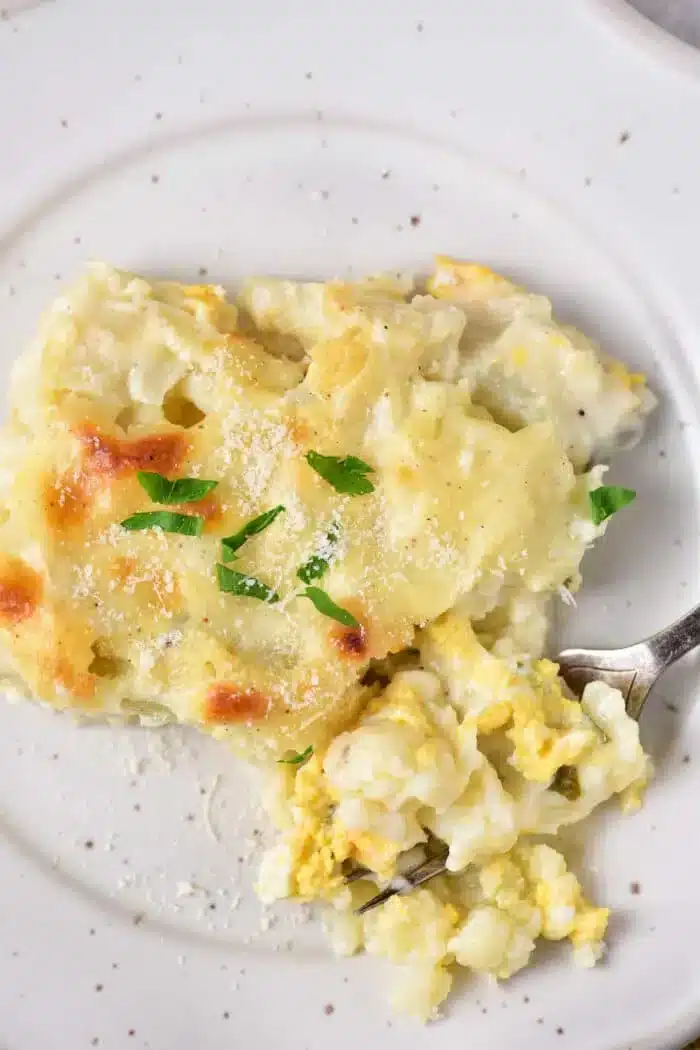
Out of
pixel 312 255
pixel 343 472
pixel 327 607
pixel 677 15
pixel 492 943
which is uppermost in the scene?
pixel 677 15

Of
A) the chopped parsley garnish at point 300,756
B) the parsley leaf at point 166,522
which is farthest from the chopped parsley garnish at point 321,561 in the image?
the chopped parsley garnish at point 300,756

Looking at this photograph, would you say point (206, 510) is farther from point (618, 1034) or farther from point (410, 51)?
point (618, 1034)

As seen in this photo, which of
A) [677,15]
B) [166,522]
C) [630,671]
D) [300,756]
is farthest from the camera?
[677,15]

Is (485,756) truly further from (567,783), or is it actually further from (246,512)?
(246,512)

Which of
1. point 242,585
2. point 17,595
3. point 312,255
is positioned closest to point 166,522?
point 242,585

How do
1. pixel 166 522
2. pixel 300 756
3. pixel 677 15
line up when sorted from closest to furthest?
pixel 166 522, pixel 300 756, pixel 677 15

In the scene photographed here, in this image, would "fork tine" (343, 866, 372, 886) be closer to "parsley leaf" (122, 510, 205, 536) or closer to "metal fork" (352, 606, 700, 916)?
"metal fork" (352, 606, 700, 916)
